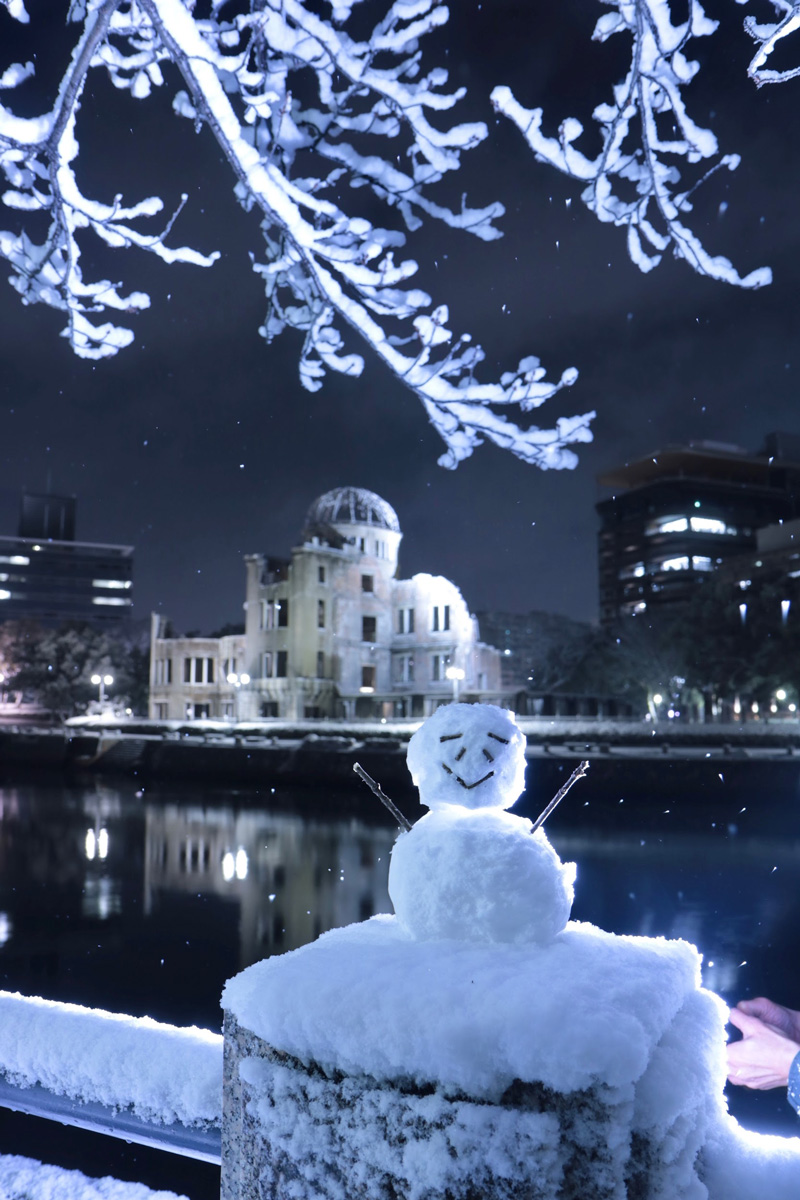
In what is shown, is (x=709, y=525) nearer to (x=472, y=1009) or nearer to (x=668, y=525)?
(x=668, y=525)

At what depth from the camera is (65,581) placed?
107 m

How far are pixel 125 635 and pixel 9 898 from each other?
53.2 meters

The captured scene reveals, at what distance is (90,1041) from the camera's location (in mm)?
3016

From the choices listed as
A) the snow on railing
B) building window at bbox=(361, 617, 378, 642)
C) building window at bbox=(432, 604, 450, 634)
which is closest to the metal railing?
the snow on railing

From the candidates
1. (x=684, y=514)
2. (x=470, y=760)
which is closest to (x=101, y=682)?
(x=470, y=760)

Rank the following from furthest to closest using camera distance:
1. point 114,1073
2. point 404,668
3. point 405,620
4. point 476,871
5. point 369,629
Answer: point 405,620
point 369,629
point 404,668
point 114,1073
point 476,871

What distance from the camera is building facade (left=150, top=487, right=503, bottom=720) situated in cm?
4162

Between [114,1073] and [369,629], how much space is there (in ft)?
137

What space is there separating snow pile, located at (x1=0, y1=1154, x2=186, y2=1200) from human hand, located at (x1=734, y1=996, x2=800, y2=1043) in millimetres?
5497

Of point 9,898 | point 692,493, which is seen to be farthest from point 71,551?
point 9,898

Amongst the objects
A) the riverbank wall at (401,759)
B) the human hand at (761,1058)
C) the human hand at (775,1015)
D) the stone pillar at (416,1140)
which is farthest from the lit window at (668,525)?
the stone pillar at (416,1140)

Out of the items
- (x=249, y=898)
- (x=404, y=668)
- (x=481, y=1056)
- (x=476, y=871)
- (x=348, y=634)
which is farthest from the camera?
(x=404, y=668)

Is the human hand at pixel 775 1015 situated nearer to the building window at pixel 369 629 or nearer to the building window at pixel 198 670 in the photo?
the building window at pixel 369 629

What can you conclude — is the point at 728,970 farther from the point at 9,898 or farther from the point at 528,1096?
the point at 9,898
